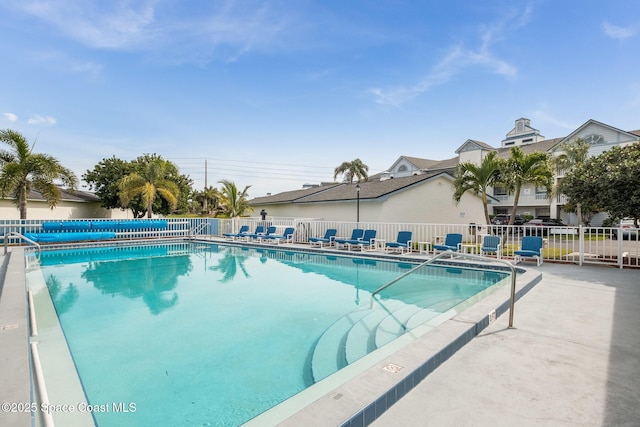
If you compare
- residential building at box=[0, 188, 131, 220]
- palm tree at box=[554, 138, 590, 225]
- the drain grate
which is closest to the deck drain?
the drain grate

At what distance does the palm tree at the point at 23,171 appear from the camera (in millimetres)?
17297

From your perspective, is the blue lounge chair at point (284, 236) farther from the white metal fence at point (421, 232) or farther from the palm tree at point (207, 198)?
the palm tree at point (207, 198)

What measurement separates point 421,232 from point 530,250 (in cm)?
402

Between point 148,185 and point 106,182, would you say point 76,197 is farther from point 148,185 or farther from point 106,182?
point 148,185

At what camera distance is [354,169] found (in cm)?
4400

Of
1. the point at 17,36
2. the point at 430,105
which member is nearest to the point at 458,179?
the point at 430,105

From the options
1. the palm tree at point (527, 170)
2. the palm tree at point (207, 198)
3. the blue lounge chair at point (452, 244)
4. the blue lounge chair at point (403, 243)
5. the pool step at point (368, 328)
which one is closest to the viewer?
the pool step at point (368, 328)

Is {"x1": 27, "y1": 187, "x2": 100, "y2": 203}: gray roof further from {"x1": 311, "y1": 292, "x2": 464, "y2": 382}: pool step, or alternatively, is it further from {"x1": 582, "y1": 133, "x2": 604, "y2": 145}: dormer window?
{"x1": 582, "y1": 133, "x2": 604, "y2": 145}: dormer window

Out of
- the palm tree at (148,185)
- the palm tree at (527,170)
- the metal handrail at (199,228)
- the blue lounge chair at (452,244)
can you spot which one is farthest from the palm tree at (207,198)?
→ the blue lounge chair at (452,244)

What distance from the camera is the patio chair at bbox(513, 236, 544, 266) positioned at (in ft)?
33.8

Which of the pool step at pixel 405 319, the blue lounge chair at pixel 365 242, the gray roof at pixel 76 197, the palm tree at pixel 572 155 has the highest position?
the palm tree at pixel 572 155

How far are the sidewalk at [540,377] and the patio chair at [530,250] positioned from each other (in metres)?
5.00

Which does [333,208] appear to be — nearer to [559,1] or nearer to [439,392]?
[559,1]

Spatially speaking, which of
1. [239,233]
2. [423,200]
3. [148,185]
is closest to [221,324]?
[239,233]
